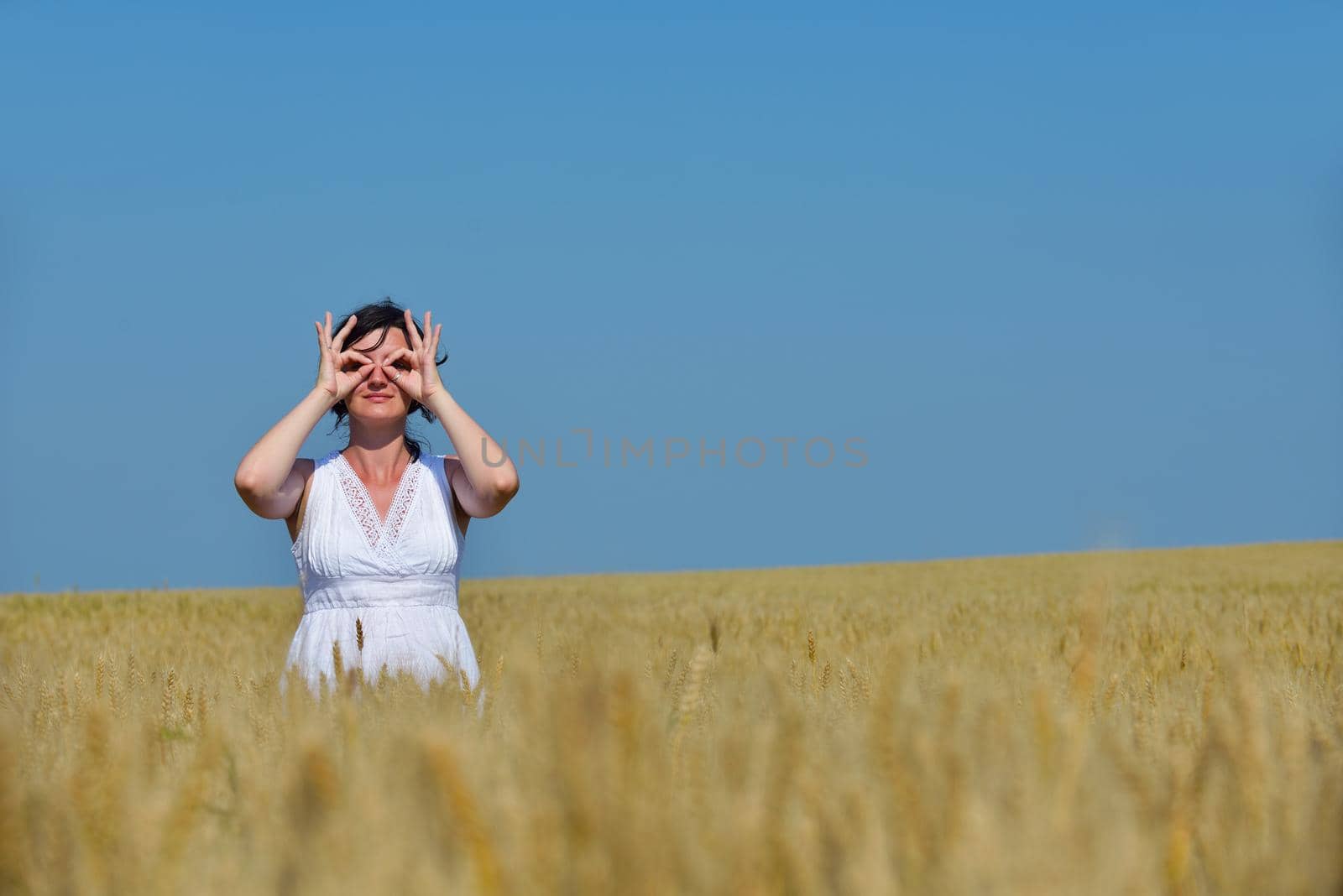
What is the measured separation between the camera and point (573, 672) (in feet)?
8.32

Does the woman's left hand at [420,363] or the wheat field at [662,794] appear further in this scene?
the woman's left hand at [420,363]

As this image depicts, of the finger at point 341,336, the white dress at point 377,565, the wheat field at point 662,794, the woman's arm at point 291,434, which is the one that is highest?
the finger at point 341,336

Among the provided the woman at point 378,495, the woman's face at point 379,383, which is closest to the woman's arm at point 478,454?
the woman at point 378,495

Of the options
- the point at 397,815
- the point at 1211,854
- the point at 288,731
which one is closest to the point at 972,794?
the point at 1211,854

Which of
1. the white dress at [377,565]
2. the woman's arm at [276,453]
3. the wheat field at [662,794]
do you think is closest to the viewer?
the wheat field at [662,794]

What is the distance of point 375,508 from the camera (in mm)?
4262

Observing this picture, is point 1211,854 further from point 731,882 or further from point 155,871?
point 155,871

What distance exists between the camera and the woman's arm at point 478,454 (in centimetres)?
404

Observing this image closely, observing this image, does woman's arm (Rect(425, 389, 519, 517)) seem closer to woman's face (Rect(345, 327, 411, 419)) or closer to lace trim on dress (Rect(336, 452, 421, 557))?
woman's face (Rect(345, 327, 411, 419))

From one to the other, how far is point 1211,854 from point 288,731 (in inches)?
54.9

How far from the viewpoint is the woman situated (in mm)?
4035

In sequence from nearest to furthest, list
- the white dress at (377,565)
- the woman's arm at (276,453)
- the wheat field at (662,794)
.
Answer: the wheat field at (662,794), the woman's arm at (276,453), the white dress at (377,565)

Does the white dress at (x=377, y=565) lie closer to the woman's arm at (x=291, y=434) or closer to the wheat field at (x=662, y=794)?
the woman's arm at (x=291, y=434)

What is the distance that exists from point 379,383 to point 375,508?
444mm
